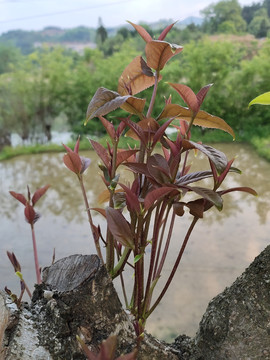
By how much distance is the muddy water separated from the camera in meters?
1.87

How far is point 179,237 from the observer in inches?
96.3

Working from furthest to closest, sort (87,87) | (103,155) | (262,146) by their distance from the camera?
1. (87,87)
2. (262,146)
3. (103,155)

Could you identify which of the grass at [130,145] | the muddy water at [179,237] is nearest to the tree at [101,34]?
the grass at [130,145]

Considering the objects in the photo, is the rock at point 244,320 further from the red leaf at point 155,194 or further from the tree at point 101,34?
the tree at point 101,34


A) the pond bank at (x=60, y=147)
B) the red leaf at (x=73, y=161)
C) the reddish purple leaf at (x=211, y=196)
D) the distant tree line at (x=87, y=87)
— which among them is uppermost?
the distant tree line at (x=87, y=87)

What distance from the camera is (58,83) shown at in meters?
5.15

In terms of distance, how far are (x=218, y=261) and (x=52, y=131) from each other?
356 centimetres

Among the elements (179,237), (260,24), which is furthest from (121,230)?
(260,24)

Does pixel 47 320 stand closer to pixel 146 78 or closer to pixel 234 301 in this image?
pixel 234 301

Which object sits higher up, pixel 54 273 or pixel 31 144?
pixel 31 144

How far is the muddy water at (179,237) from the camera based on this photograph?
1.87 m

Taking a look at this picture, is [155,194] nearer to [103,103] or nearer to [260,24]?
[103,103]

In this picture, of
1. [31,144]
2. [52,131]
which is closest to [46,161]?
[31,144]

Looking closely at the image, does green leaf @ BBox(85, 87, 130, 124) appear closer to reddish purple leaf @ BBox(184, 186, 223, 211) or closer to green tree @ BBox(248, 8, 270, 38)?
reddish purple leaf @ BBox(184, 186, 223, 211)
